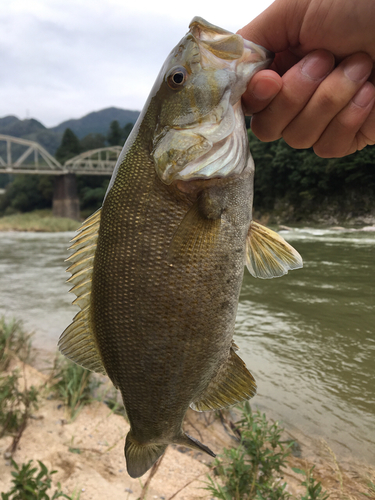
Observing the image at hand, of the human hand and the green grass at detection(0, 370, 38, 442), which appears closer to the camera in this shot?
the human hand

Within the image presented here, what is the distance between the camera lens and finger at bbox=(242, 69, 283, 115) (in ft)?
5.45

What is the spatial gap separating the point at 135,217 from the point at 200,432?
10.5 ft

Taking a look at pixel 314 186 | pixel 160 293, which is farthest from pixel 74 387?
pixel 314 186

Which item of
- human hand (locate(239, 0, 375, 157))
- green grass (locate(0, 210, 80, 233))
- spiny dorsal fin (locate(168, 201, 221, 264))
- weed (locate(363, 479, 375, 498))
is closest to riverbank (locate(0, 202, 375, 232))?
green grass (locate(0, 210, 80, 233))

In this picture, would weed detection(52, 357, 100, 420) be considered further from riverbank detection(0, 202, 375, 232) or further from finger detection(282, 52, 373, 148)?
riverbank detection(0, 202, 375, 232)

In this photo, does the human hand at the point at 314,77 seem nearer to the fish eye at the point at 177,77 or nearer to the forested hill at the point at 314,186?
the fish eye at the point at 177,77

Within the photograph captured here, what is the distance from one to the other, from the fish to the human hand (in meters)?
0.29

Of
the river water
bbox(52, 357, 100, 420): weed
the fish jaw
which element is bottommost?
the river water

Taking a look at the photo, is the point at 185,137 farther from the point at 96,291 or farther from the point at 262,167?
the point at 262,167

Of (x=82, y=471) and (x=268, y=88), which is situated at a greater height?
(x=268, y=88)

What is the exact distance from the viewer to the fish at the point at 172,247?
1441mm

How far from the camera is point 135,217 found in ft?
4.81

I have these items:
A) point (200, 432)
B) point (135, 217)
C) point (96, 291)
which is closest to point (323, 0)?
point (135, 217)

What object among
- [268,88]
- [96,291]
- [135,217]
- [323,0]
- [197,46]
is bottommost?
[96,291]
